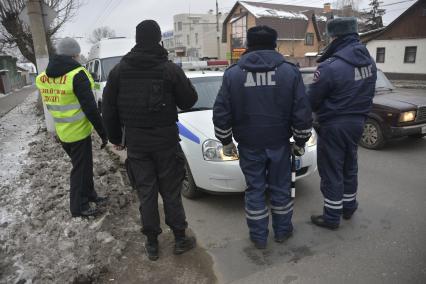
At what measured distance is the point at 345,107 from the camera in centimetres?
323

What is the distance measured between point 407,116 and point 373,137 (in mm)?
677

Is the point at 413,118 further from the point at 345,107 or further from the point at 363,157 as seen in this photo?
the point at 345,107

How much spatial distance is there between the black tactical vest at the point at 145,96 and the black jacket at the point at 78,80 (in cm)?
82

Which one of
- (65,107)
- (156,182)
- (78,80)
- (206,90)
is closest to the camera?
(156,182)

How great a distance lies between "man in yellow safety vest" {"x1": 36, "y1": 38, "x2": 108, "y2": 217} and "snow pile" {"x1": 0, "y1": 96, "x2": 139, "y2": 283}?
320 mm

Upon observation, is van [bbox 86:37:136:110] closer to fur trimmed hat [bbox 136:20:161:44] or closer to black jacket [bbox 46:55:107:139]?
black jacket [bbox 46:55:107:139]

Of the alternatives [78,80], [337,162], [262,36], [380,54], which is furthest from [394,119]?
[380,54]

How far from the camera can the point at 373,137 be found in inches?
249

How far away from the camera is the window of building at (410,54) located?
2422 cm

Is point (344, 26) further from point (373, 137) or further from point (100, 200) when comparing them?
point (373, 137)

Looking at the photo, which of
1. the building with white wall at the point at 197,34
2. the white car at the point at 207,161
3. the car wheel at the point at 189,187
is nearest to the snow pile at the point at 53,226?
the car wheel at the point at 189,187

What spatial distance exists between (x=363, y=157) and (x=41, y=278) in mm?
5222

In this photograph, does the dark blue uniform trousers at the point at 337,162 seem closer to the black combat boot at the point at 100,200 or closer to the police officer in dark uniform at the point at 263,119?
the police officer in dark uniform at the point at 263,119

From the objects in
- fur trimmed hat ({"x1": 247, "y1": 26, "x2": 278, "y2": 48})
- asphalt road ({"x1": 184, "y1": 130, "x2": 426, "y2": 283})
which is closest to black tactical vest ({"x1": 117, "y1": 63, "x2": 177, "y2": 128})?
fur trimmed hat ({"x1": 247, "y1": 26, "x2": 278, "y2": 48})
